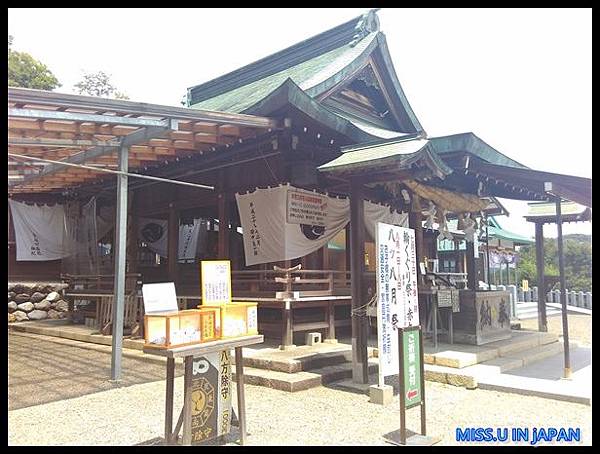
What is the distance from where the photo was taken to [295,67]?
41.2 ft

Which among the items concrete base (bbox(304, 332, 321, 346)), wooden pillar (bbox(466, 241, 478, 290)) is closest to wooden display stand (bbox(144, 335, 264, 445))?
concrete base (bbox(304, 332, 321, 346))

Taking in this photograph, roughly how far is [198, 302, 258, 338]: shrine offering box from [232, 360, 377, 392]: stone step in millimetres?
2055

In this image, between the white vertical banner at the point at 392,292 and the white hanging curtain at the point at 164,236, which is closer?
the white vertical banner at the point at 392,292

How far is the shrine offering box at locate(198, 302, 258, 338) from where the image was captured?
4.18m

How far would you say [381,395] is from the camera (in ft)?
18.1

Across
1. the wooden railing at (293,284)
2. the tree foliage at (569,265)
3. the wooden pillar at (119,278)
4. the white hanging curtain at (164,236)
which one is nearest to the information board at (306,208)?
the wooden railing at (293,284)

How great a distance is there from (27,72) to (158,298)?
87.9 feet

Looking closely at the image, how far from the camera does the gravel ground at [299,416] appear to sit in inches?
175

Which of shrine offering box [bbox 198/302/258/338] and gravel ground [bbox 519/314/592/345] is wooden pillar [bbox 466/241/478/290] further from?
shrine offering box [bbox 198/302/258/338]

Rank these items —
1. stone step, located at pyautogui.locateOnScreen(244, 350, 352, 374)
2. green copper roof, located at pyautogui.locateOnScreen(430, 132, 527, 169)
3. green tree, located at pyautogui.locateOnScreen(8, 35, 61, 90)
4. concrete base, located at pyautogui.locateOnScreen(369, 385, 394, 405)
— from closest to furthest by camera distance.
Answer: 1. concrete base, located at pyautogui.locateOnScreen(369, 385, 394, 405)
2. stone step, located at pyautogui.locateOnScreen(244, 350, 352, 374)
3. green copper roof, located at pyautogui.locateOnScreen(430, 132, 527, 169)
4. green tree, located at pyautogui.locateOnScreen(8, 35, 61, 90)

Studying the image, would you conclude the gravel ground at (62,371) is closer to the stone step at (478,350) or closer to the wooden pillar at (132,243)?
the wooden pillar at (132,243)

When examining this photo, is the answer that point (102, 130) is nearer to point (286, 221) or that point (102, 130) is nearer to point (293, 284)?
point (286, 221)

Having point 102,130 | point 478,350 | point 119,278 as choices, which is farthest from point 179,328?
point 478,350

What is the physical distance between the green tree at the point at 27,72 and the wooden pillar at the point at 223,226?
66.1 ft
